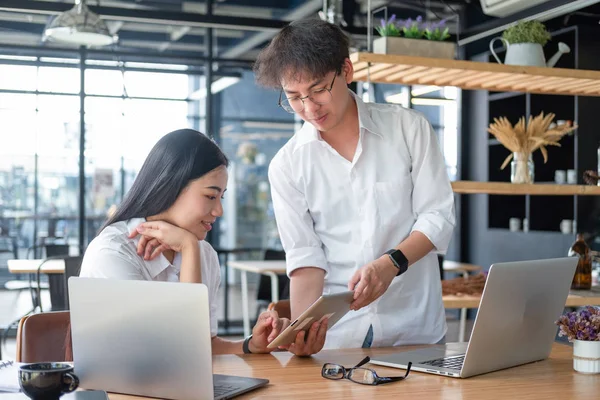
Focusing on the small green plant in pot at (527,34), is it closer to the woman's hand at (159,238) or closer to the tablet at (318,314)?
the tablet at (318,314)

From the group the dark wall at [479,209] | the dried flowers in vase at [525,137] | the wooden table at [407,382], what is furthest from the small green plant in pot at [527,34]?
the dark wall at [479,209]

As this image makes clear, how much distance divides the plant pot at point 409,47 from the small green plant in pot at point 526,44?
0.39m

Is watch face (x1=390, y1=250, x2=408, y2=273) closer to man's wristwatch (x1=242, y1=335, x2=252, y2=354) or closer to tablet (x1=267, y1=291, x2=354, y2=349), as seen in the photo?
tablet (x1=267, y1=291, x2=354, y2=349)

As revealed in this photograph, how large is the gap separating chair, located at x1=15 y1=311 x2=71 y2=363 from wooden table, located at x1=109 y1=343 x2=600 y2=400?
0.41 m

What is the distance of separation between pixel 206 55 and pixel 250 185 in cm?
137

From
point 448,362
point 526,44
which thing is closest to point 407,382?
point 448,362

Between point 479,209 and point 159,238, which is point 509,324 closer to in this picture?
point 159,238

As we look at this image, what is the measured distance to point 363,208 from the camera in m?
2.49

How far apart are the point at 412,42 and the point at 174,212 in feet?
6.76

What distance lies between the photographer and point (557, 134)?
4234 millimetres

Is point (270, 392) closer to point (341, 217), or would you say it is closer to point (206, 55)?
point (341, 217)

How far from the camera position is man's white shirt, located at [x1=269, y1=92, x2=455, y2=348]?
2469 mm

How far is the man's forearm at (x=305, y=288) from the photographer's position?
2.45m

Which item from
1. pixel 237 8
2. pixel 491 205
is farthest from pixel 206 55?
pixel 491 205
